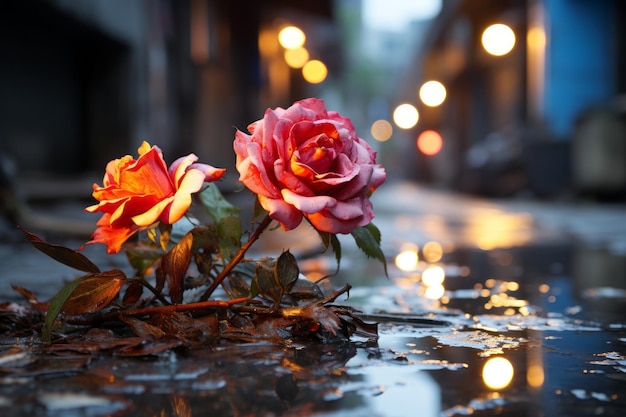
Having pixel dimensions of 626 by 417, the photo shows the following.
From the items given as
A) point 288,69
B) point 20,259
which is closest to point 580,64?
point 288,69

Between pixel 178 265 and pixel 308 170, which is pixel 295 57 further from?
pixel 308 170

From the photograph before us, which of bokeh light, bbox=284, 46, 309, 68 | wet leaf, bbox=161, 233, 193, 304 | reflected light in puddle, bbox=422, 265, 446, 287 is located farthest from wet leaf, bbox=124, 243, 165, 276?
bokeh light, bbox=284, 46, 309, 68

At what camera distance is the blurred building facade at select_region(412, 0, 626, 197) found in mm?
16891

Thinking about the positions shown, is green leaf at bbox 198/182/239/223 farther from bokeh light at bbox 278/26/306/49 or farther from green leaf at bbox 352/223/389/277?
bokeh light at bbox 278/26/306/49

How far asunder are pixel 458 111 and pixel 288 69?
10.1m

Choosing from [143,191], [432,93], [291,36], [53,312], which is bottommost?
[53,312]

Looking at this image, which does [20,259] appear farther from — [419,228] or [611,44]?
[611,44]

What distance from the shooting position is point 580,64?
65.8ft

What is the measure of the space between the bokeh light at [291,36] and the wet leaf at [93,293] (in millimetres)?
18865

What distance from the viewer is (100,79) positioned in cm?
1355

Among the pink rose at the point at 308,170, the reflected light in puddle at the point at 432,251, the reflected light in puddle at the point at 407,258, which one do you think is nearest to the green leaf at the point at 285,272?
the pink rose at the point at 308,170

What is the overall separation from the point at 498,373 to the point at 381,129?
7987 centimetres

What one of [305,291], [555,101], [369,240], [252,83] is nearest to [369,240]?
[369,240]

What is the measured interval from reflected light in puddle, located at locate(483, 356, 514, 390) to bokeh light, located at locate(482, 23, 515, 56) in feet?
43.3
